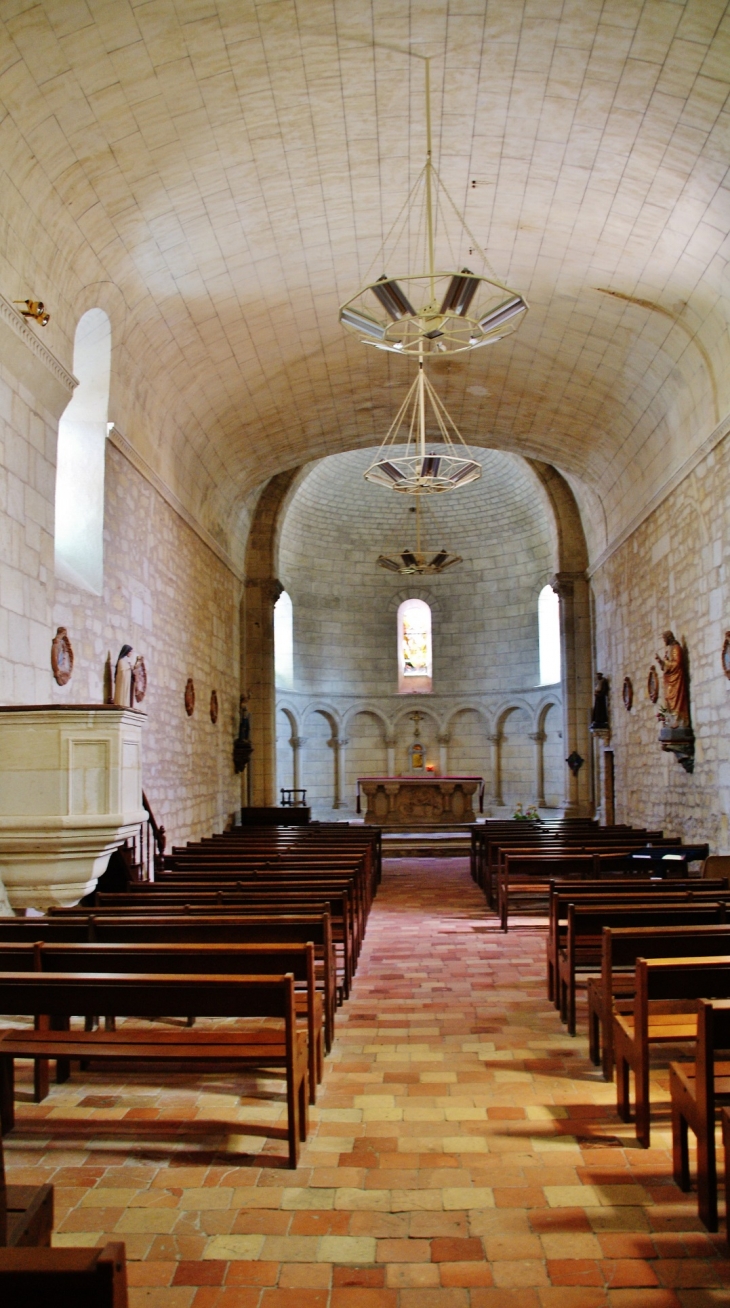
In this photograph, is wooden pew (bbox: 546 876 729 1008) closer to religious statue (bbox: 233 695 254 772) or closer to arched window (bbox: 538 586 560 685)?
religious statue (bbox: 233 695 254 772)

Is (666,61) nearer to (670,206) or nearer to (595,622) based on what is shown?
(670,206)

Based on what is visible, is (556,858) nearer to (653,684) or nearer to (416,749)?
(653,684)

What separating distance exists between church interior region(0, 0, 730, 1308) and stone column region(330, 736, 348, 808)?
532cm

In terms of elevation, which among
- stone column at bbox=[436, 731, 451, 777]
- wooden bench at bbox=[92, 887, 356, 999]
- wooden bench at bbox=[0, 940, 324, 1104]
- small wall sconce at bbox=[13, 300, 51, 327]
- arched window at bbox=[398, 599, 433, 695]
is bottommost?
wooden bench at bbox=[92, 887, 356, 999]

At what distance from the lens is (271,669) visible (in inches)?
784

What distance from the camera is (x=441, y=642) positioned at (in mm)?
25172

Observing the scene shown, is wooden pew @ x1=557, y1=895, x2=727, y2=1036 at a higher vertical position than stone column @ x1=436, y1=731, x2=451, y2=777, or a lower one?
lower

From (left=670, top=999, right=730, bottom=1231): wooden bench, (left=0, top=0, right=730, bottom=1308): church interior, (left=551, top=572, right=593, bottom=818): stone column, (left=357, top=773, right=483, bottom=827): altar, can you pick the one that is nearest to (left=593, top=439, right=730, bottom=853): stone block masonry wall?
(left=0, top=0, right=730, bottom=1308): church interior

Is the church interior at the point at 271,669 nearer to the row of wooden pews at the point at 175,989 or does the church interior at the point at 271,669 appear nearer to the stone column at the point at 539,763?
the row of wooden pews at the point at 175,989

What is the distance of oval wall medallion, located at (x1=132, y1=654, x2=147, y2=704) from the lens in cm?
1106

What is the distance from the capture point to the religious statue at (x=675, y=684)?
38.8 ft

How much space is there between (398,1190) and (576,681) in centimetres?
1639

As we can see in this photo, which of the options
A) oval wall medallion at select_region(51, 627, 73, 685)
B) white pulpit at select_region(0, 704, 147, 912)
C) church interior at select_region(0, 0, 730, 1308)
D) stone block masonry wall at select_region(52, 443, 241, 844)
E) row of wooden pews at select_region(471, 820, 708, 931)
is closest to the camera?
A: church interior at select_region(0, 0, 730, 1308)

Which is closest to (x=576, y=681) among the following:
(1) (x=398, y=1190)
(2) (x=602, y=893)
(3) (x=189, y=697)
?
(3) (x=189, y=697)
